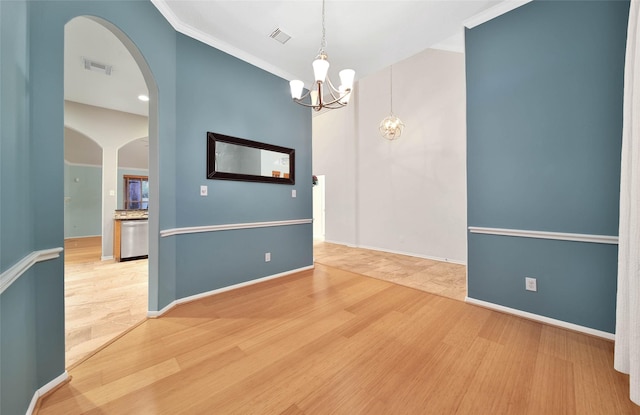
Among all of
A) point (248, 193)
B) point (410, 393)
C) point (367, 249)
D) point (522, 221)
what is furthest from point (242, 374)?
point (367, 249)

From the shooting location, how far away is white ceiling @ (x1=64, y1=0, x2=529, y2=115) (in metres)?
2.31

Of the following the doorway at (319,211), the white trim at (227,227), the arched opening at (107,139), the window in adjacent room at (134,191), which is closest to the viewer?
the arched opening at (107,139)

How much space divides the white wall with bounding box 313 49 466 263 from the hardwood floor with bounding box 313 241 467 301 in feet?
1.54

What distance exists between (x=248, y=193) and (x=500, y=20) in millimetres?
3375

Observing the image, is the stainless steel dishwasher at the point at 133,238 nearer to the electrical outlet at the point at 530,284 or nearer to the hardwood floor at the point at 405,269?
the hardwood floor at the point at 405,269

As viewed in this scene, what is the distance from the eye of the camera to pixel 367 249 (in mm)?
5777

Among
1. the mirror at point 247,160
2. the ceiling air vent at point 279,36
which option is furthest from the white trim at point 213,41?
the mirror at point 247,160

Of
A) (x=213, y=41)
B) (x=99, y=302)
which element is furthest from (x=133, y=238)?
(x=213, y=41)

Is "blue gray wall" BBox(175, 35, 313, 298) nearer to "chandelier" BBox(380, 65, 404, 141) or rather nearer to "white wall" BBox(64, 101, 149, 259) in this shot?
"chandelier" BBox(380, 65, 404, 141)

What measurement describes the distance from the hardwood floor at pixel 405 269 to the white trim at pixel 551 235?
0.85 meters

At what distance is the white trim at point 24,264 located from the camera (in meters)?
0.99

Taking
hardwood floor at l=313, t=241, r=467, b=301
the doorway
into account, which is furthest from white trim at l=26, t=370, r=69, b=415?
the doorway

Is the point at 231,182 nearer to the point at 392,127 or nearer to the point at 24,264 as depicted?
the point at 24,264

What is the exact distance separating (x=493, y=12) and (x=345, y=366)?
11.6 ft
